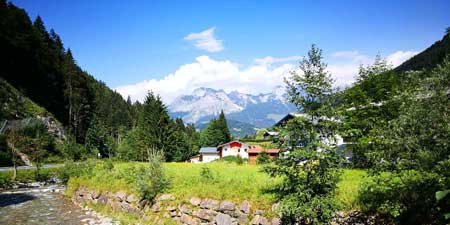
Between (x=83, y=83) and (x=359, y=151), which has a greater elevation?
(x=83, y=83)

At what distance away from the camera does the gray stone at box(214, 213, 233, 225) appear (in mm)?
16375

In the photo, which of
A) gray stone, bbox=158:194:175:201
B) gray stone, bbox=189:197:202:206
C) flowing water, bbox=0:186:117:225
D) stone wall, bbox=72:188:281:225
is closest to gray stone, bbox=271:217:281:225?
stone wall, bbox=72:188:281:225

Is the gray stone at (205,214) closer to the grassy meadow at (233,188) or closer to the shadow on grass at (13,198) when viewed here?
the grassy meadow at (233,188)

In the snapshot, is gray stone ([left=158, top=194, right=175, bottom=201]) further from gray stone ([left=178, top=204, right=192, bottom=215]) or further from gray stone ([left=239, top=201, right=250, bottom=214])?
gray stone ([left=239, top=201, right=250, bottom=214])

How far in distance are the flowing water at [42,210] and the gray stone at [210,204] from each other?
7583 mm

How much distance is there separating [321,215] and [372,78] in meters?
22.4

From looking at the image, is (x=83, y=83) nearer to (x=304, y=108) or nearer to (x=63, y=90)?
(x=63, y=90)

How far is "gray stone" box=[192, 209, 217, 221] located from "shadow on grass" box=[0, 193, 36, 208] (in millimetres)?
19201

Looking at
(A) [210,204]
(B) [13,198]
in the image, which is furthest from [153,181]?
(B) [13,198]

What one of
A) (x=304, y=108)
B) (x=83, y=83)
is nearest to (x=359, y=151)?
(x=304, y=108)

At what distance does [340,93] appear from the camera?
13305 mm

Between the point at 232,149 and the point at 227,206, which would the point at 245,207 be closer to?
the point at 227,206

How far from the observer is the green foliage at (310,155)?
1269cm

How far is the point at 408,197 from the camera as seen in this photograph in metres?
12.2
